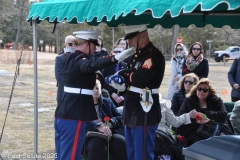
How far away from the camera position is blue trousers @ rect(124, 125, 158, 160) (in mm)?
3885

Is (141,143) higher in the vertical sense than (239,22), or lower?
lower

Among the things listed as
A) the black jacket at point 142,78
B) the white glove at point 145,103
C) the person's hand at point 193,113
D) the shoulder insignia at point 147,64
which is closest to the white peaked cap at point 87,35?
the black jacket at point 142,78

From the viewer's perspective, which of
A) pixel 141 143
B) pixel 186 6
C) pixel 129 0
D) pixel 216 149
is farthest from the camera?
pixel 141 143

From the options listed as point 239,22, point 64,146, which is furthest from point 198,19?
point 64,146

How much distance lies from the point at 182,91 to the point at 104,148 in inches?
60.9

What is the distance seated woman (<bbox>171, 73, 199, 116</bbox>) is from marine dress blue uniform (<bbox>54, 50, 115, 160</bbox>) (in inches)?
67.1

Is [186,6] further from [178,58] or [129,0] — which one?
[178,58]

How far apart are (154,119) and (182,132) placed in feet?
3.41

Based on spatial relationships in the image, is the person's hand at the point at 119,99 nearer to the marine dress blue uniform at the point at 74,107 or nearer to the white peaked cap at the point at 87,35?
the marine dress blue uniform at the point at 74,107

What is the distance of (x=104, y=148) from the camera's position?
4.63 metres

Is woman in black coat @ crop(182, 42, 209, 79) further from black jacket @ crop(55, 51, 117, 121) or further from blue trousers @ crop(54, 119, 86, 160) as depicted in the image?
blue trousers @ crop(54, 119, 86, 160)

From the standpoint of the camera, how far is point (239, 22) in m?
5.18

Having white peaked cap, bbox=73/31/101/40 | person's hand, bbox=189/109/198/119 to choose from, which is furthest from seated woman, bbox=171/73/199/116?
white peaked cap, bbox=73/31/101/40

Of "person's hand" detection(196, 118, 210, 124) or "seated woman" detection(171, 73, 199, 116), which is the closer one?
"person's hand" detection(196, 118, 210, 124)
